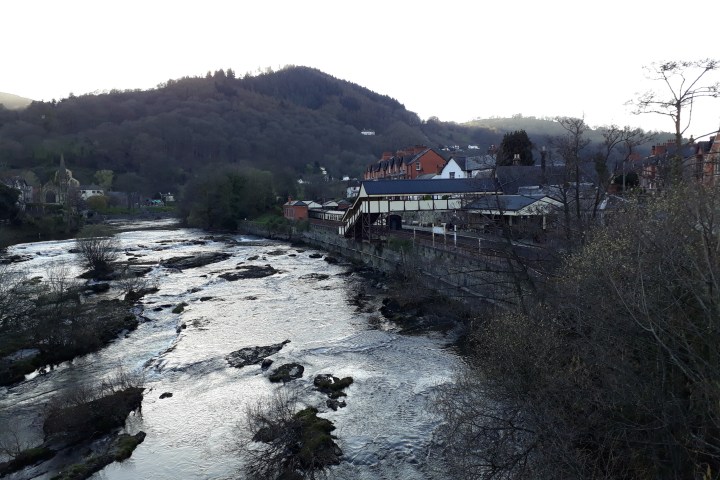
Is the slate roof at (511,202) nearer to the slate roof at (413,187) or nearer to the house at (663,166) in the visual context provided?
the slate roof at (413,187)

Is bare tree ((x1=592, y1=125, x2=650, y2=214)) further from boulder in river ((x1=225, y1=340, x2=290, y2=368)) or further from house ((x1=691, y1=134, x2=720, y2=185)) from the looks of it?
boulder in river ((x1=225, y1=340, x2=290, y2=368))

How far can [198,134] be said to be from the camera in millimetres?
122250

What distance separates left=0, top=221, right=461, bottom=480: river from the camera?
425 inches

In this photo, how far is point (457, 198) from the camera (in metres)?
30.8

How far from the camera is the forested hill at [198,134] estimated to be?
10300 cm

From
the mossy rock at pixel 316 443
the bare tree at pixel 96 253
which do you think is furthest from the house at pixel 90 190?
the mossy rock at pixel 316 443

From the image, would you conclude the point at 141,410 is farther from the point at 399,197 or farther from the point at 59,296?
the point at 399,197

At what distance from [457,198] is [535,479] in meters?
24.4

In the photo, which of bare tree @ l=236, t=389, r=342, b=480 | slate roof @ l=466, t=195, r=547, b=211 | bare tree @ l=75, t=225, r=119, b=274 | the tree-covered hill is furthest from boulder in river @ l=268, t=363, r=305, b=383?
the tree-covered hill

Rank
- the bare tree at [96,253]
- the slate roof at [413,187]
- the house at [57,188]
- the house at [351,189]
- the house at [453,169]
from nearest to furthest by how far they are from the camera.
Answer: the bare tree at [96,253], the slate roof at [413,187], the house at [453,169], the house at [351,189], the house at [57,188]

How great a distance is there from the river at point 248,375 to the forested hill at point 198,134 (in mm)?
47133

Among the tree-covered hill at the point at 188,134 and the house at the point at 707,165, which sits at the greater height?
the tree-covered hill at the point at 188,134

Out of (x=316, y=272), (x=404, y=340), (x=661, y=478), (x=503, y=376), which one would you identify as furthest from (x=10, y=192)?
(x=661, y=478)

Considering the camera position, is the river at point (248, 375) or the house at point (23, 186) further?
the house at point (23, 186)
